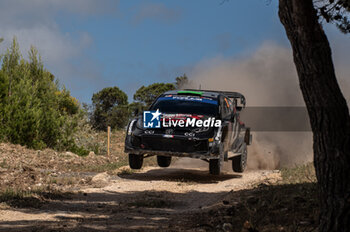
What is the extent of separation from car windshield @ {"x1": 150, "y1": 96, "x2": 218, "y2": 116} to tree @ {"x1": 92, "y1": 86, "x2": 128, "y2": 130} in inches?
1095

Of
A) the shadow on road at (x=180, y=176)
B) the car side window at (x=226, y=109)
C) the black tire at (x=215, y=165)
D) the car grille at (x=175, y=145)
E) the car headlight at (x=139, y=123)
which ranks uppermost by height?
the car side window at (x=226, y=109)

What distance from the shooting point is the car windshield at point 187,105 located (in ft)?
41.2

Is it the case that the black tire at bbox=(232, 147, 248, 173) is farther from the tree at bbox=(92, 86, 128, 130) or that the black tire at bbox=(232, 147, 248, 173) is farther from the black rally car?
the tree at bbox=(92, 86, 128, 130)

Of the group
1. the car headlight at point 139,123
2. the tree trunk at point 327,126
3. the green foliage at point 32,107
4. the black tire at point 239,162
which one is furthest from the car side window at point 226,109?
the green foliage at point 32,107

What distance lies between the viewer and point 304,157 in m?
20.3

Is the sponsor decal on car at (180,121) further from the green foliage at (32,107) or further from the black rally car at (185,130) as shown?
the green foliage at (32,107)

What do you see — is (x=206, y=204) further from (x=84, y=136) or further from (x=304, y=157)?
(x=84, y=136)

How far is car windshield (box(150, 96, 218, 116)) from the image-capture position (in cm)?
1255

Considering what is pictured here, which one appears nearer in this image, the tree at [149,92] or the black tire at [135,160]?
the black tire at [135,160]

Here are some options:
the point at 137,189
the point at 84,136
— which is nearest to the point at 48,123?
the point at 84,136

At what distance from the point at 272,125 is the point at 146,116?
55.8 feet

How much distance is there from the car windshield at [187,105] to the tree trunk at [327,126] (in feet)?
22.4

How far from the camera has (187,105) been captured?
42.0 feet

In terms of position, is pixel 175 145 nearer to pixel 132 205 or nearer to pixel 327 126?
pixel 132 205
